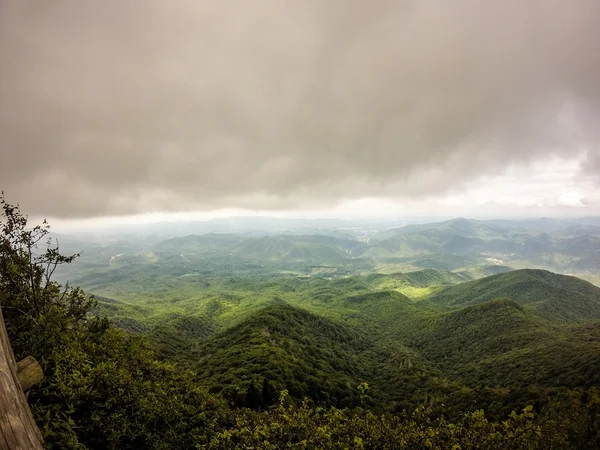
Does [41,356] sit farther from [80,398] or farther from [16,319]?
[16,319]

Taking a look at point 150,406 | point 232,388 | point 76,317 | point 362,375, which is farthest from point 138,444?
point 362,375

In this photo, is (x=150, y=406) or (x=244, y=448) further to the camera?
(x=150, y=406)

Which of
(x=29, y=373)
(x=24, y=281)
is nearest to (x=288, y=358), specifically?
(x=24, y=281)

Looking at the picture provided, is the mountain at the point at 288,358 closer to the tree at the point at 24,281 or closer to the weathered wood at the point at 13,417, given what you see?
the tree at the point at 24,281

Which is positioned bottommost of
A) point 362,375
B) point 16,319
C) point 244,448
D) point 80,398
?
point 362,375

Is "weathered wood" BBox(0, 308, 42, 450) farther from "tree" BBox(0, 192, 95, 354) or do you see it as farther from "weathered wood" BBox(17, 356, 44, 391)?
"tree" BBox(0, 192, 95, 354)

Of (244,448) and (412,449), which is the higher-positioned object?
(244,448)
